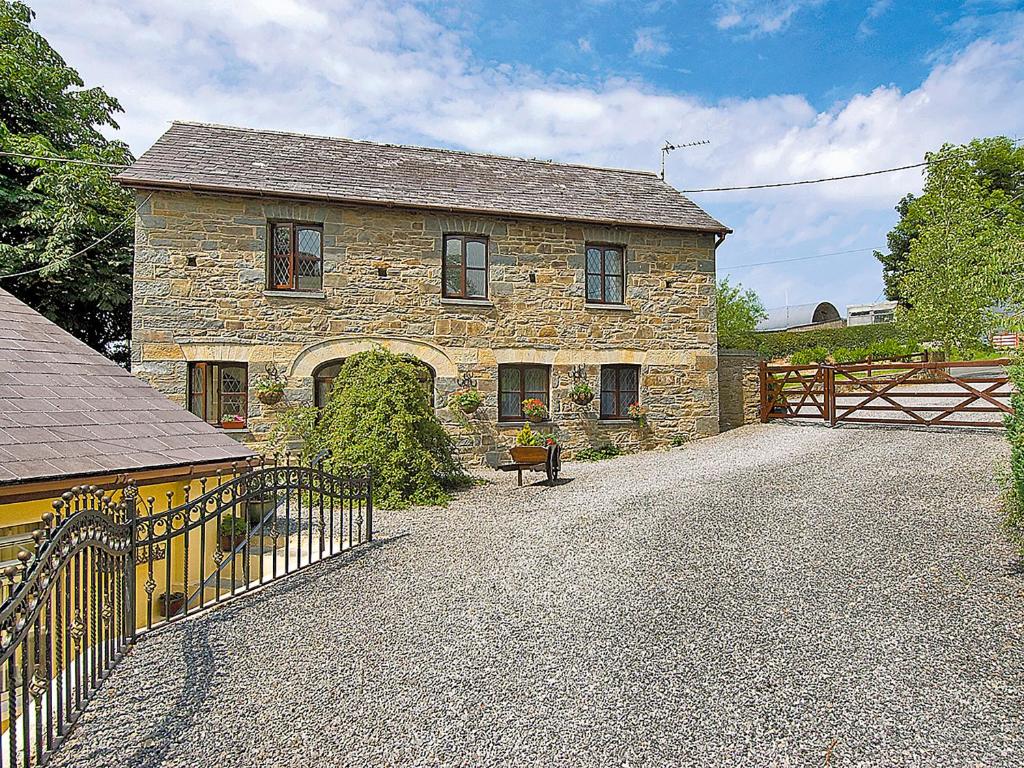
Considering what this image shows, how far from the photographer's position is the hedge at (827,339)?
30.3m

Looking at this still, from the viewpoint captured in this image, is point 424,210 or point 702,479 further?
point 424,210

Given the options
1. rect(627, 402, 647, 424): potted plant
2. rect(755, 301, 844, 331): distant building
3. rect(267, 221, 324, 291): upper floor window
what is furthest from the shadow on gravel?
rect(755, 301, 844, 331): distant building

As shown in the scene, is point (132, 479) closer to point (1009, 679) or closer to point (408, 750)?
point (408, 750)

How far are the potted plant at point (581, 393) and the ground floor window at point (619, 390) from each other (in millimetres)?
704

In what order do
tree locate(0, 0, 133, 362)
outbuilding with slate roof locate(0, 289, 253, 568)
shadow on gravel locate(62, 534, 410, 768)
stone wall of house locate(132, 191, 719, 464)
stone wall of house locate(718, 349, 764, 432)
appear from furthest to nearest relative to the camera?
stone wall of house locate(718, 349, 764, 432)
tree locate(0, 0, 133, 362)
stone wall of house locate(132, 191, 719, 464)
outbuilding with slate roof locate(0, 289, 253, 568)
shadow on gravel locate(62, 534, 410, 768)

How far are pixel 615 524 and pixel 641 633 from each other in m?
3.44

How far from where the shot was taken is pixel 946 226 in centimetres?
2248

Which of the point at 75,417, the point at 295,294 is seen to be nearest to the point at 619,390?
the point at 295,294

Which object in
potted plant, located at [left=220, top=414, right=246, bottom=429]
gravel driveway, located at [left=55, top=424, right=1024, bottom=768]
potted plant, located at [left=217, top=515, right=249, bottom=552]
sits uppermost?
potted plant, located at [left=220, top=414, right=246, bottom=429]

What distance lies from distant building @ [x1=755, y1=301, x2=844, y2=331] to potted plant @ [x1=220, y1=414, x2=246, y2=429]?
38.0 meters

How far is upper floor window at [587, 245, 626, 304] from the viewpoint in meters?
15.4

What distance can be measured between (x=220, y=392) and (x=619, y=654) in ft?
35.2

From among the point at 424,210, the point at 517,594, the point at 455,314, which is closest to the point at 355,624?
the point at 517,594

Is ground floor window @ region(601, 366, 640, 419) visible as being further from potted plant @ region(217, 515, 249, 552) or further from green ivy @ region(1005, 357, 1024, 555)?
potted plant @ region(217, 515, 249, 552)
